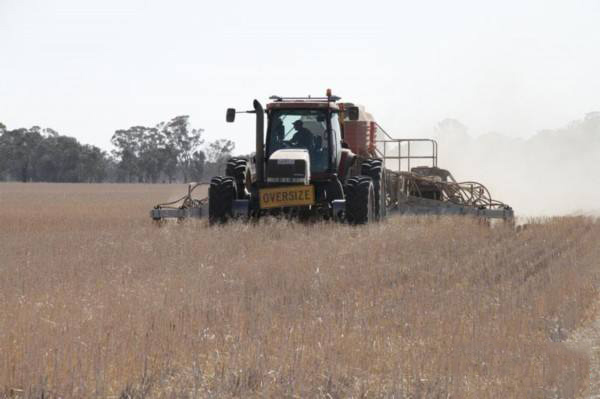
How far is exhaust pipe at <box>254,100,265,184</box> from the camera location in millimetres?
15867

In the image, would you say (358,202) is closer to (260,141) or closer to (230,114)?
(260,141)

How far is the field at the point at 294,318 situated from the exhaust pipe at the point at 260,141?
2797 millimetres

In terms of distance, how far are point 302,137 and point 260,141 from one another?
2.69 ft

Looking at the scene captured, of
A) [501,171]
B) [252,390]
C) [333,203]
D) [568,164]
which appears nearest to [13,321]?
[252,390]

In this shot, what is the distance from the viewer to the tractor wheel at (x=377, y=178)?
16766 mm

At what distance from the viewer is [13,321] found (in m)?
7.00

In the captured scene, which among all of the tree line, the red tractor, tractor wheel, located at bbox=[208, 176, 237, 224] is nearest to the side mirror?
the red tractor

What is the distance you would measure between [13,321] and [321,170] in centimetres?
957

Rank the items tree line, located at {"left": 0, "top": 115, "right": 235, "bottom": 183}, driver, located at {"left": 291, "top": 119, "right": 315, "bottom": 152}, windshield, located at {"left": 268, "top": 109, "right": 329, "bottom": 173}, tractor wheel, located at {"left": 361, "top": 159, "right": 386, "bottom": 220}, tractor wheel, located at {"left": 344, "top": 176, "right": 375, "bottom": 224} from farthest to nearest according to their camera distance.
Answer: tree line, located at {"left": 0, "top": 115, "right": 235, "bottom": 183}, tractor wheel, located at {"left": 361, "top": 159, "right": 386, "bottom": 220}, driver, located at {"left": 291, "top": 119, "right": 315, "bottom": 152}, windshield, located at {"left": 268, "top": 109, "right": 329, "bottom": 173}, tractor wheel, located at {"left": 344, "top": 176, "right": 375, "bottom": 224}

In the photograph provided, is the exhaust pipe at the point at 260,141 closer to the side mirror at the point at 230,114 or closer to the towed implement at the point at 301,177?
the towed implement at the point at 301,177

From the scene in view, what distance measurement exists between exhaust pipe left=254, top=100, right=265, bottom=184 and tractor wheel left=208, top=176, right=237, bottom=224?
60cm

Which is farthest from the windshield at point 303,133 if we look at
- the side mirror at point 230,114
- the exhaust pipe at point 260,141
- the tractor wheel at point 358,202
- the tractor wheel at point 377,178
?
the tractor wheel at point 377,178

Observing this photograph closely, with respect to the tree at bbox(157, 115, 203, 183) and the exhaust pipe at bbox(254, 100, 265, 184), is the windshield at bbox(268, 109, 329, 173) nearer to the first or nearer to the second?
the exhaust pipe at bbox(254, 100, 265, 184)

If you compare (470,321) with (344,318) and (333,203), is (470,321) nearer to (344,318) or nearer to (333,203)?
(344,318)
